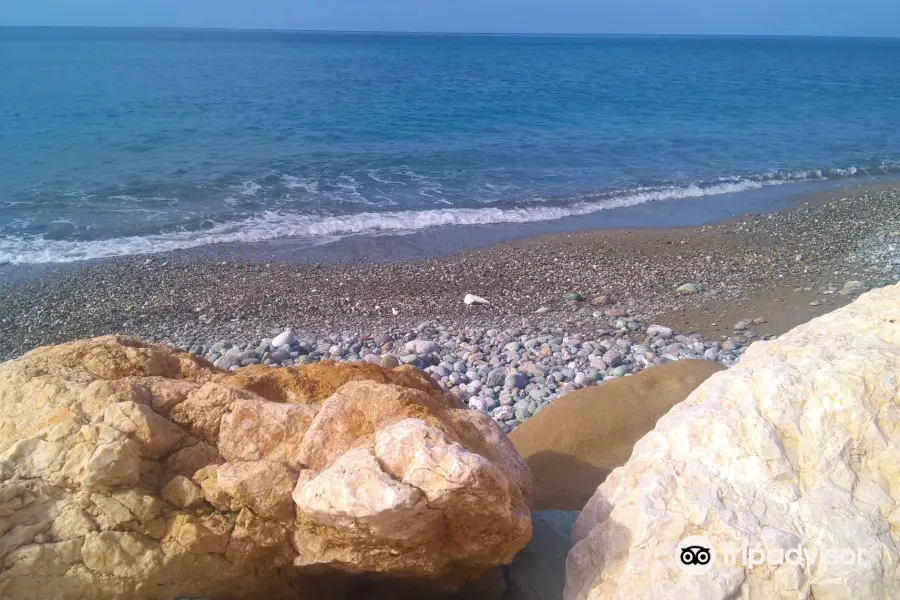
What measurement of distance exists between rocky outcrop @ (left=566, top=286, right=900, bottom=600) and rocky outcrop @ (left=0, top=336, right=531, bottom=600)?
50 cm

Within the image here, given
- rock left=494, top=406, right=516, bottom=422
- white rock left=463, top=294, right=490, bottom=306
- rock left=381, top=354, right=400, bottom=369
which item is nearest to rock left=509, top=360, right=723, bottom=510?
rock left=494, top=406, right=516, bottom=422

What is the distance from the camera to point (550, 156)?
2081 cm

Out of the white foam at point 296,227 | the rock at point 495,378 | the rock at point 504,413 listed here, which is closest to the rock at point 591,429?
the rock at point 504,413

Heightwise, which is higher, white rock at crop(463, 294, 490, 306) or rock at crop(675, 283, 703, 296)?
rock at crop(675, 283, 703, 296)

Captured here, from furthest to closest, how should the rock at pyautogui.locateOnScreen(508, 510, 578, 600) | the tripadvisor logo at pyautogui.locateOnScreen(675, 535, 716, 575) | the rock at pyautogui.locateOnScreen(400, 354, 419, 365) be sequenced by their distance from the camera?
the rock at pyautogui.locateOnScreen(400, 354, 419, 365) < the rock at pyautogui.locateOnScreen(508, 510, 578, 600) < the tripadvisor logo at pyautogui.locateOnScreen(675, 535, 716, 575)

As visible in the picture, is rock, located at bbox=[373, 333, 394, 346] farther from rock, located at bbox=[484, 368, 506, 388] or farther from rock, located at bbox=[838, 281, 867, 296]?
rock, located at bbox=[838, 281, 867, 296]

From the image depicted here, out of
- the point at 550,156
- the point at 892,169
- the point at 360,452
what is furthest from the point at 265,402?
the point at 892,169

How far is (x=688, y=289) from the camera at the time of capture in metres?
9.59

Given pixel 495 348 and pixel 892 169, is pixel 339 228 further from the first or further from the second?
pixel 892 169

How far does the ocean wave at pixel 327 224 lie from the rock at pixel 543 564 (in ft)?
34.8

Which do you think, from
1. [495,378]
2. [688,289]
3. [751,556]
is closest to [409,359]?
[495,378]

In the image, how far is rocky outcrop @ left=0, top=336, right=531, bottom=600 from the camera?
8.23 ft

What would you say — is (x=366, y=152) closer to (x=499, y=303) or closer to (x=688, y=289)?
(x=499, y=303)

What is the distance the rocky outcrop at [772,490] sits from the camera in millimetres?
2387
